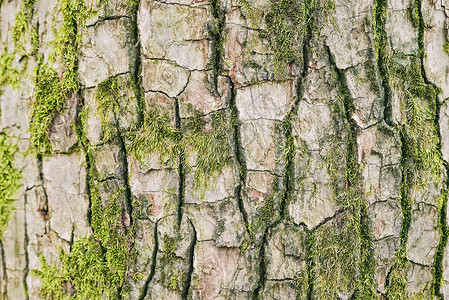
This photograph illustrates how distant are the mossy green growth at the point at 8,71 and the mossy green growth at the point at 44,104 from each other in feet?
0.44

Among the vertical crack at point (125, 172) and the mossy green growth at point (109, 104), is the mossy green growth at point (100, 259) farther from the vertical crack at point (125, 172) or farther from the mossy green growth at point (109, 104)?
the mossy green growth at point (109, 104)

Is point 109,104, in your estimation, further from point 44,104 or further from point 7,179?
point 7,179

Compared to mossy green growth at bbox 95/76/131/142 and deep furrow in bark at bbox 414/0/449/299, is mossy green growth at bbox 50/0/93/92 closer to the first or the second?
mossy green growth at bbox 95/76/131/142

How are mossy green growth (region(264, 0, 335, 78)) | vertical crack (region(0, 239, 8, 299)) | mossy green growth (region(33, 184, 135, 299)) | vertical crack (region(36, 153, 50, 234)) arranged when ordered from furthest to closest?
vertical crack (region(0, 239, 8, 299)) → vertical crack (region(36, 153, 50, 234)) → mossy green growth (region(33, 184, 135, 299)) → mossy green growth (region(264, 0, 335, 78))

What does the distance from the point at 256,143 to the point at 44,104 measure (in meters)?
0.79

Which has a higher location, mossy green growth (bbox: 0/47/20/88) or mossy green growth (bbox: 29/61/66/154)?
mossy green growth (bbox: 0/47/20/88)

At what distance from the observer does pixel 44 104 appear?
1487 millimetres

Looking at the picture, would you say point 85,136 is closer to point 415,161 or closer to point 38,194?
point 38,194

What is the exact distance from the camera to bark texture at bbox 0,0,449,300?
4.36 ft

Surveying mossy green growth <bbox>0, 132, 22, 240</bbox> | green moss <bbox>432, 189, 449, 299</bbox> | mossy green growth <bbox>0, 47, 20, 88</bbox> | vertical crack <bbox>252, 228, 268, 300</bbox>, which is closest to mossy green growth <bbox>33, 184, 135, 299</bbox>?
mossy green growth <bbox>0, 132, 22, 240</bbox>

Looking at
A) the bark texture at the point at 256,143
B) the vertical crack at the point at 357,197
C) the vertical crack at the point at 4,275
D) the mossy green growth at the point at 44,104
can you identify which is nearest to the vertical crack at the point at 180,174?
the bark texture at the point at 256,143

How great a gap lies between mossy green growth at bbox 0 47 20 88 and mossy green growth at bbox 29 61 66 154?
0.44 feet

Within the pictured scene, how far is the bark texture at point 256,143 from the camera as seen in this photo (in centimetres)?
133

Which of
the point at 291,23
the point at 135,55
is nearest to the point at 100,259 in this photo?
the point at 135,55
